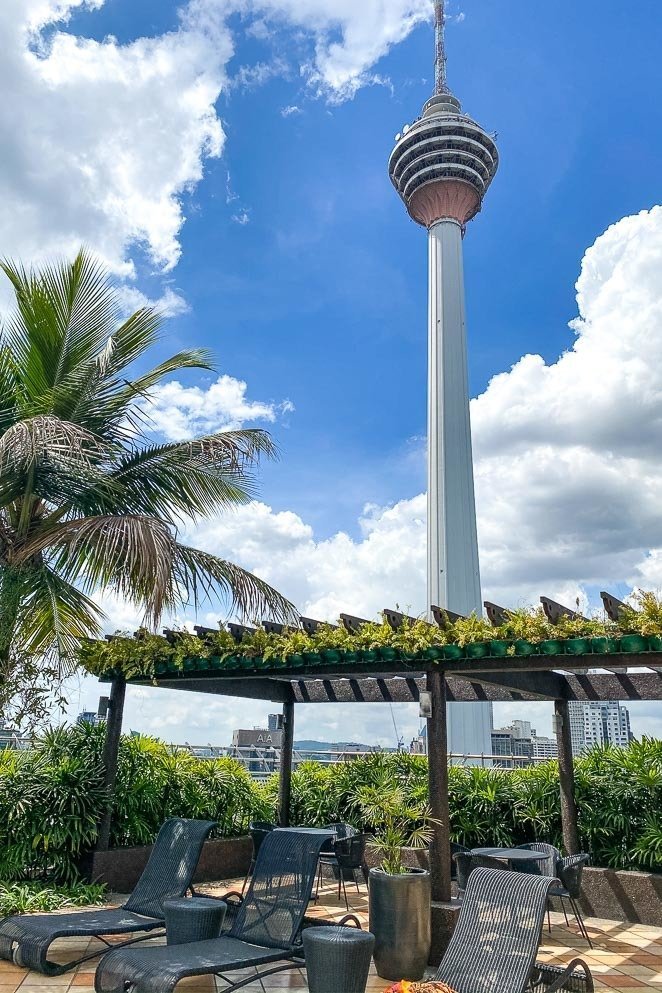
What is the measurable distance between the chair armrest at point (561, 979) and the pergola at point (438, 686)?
1.49m

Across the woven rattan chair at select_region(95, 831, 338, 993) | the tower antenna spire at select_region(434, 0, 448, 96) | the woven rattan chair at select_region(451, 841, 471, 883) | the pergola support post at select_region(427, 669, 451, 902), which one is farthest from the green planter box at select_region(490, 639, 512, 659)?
the tower antenna spire at select_region(434, 0, 448, 96)

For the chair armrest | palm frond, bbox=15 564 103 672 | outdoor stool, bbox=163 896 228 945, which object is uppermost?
palm frond, bbox=15 564 103 672

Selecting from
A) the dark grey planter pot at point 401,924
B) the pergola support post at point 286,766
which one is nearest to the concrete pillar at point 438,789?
the dark grey planter pot at point 401,924

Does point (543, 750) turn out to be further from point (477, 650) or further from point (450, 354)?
point (450, 354)

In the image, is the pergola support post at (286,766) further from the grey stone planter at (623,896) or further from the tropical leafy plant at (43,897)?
the grey stone planter at (623,896)

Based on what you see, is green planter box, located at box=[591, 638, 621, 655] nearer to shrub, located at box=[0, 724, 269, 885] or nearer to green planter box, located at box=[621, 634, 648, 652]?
green planter box, located at box=[621, 634, 648, 652]

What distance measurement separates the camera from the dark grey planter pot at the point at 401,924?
17.8ft

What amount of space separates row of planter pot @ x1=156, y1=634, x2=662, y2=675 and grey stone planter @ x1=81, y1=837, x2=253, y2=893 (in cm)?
237

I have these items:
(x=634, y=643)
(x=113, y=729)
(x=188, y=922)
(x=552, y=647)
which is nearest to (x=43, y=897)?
(x=113, y=729)

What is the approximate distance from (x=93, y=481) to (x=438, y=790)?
4401 mm

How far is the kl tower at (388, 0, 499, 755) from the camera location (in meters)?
45.1

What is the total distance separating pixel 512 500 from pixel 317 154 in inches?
411

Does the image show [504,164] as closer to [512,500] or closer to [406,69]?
[406,69]

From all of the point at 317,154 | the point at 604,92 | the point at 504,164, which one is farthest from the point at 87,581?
the point at 504,164
